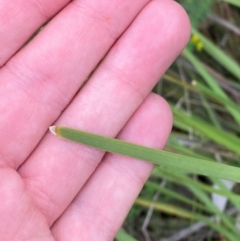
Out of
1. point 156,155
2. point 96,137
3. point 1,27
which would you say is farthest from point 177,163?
point 1,27

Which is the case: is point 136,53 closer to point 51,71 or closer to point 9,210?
point 51,71

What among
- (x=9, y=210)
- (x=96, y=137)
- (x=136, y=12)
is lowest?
(x=9, y=210)

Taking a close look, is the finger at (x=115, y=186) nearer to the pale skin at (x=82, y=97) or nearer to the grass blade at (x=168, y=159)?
the pale skin at (x=82, y=97)

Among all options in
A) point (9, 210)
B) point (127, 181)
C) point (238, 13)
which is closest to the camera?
point (9, 210)

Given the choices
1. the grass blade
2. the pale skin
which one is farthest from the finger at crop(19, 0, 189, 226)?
the grass blade

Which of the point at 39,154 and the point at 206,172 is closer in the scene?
the point at 206,172

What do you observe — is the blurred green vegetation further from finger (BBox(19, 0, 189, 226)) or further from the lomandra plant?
finger (BBox(19, 0, 189, 226))

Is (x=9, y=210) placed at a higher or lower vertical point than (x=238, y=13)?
lower
